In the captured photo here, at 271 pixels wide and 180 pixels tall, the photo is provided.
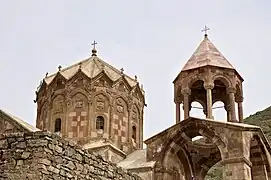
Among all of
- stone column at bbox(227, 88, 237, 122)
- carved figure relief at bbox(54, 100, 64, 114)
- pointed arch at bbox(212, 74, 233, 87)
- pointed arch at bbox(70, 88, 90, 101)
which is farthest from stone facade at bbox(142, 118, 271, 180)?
carved figure relief at bbox(54, 100, 64, 114)

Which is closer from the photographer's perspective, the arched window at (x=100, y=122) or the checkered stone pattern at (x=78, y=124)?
the checkered stone pattern at (x=78, y=124)

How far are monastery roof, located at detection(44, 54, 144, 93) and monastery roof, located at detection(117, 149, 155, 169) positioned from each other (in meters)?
3.89

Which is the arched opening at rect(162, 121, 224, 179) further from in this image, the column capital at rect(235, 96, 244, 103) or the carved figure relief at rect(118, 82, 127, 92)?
the carved figure relief at rect(118, 82, 127, 92)

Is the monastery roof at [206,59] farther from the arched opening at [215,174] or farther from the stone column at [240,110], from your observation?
the arched opening at [215,174]

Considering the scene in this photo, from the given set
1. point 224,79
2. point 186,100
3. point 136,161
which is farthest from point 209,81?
point 136,161

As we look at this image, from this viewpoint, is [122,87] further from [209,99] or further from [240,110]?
[240,110]

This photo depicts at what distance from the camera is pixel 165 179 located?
1627cm

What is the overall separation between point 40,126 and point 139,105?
15.7 ft

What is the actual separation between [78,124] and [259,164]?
26.0 ft

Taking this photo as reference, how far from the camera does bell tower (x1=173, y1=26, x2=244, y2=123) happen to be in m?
18.1

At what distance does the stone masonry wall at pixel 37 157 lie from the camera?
6250 millimetres

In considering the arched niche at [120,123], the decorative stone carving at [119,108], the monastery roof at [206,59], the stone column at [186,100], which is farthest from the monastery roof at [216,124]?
the decorative stone carving at [119,108]

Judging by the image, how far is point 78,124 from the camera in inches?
803

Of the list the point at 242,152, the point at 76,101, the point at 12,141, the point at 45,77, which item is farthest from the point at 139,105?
the point at 12,141
